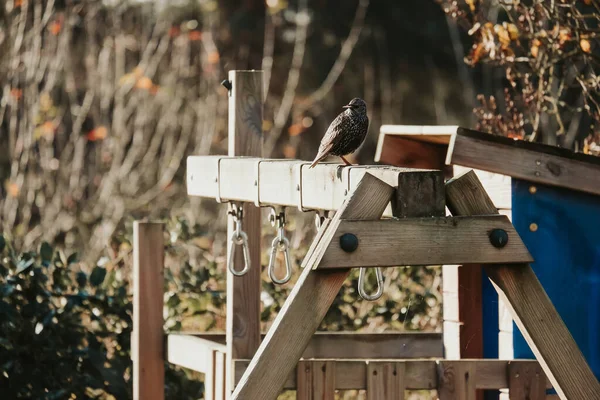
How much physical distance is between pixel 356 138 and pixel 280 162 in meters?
0.58

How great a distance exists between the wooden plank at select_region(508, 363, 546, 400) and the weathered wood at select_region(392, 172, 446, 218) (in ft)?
3.97

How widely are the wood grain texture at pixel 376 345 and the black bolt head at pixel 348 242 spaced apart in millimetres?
1807

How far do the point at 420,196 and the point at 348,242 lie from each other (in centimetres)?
21

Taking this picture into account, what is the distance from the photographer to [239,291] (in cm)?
403

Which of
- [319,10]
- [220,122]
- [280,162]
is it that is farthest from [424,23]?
[280,162]

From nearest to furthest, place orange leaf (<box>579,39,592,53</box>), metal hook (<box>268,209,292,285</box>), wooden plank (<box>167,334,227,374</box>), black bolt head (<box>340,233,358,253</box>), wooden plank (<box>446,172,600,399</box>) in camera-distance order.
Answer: black bolt head (<box>340,233,358,253</box>)
wooden plank (<box>446,172,600,399</box>)
metal hook (<box>268,209,292,285</box>)
wooden plank (<box>167,334,227,374</box>)
orange leaf (<box>579,39,592,53</box>)

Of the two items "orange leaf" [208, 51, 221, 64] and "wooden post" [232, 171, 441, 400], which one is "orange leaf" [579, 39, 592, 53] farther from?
"orange leaf" [208, 51, 221, 64]

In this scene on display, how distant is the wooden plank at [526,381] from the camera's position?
3.54 metres

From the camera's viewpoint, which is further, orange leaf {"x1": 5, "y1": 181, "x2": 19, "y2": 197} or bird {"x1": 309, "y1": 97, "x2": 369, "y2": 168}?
orange leaf {"x1": 5, "y1": 181, "x2": 19, "y2": 197}

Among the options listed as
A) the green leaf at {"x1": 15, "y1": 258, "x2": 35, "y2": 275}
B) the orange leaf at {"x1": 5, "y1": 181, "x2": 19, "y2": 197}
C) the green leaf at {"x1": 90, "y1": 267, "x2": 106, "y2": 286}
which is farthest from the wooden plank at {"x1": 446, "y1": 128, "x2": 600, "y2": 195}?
the orange leaf at {"x1": 5, "y1": 181, "x2": 19, "y2": 197}

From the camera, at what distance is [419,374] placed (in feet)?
11.5

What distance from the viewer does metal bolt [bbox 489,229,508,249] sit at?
2.54 meters

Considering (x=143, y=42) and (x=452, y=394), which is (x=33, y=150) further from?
(x=452, y=394)

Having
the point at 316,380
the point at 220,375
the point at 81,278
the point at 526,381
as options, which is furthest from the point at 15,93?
the point at 526,381
